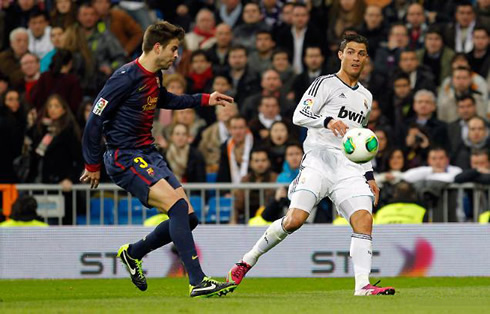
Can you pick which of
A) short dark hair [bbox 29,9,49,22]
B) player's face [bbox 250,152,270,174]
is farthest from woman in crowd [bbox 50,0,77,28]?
player's face [bbox 250,152,270,174]

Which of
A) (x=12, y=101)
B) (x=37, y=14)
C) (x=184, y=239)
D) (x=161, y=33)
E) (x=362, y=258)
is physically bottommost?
(x=362, y=258)

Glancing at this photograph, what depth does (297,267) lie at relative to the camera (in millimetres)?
15000

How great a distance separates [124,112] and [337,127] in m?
1.81

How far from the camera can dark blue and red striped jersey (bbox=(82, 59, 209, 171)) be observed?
1016 centimetres

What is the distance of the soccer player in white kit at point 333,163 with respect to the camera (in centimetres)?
1066

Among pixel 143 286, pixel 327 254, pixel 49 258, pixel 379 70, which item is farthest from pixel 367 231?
pixel 379 70

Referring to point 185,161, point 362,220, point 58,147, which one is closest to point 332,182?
point 362,220

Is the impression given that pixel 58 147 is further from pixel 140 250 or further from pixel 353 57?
pixel 353 57

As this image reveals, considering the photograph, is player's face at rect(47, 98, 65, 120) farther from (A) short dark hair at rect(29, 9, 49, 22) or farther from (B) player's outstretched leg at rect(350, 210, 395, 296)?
(B) player's outstretched leg at rect(350, 210, 395, 296)

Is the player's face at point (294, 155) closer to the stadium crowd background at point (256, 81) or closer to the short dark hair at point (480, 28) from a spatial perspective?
the stadium crowd background at point (256, 81)

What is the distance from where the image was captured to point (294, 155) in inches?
608

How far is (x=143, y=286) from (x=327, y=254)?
14.5ft

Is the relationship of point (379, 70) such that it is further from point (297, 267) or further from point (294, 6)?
point (297, 267)

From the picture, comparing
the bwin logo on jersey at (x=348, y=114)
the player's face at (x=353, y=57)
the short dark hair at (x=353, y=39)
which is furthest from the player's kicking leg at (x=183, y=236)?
the short dark hair at (x=353, y=39)
